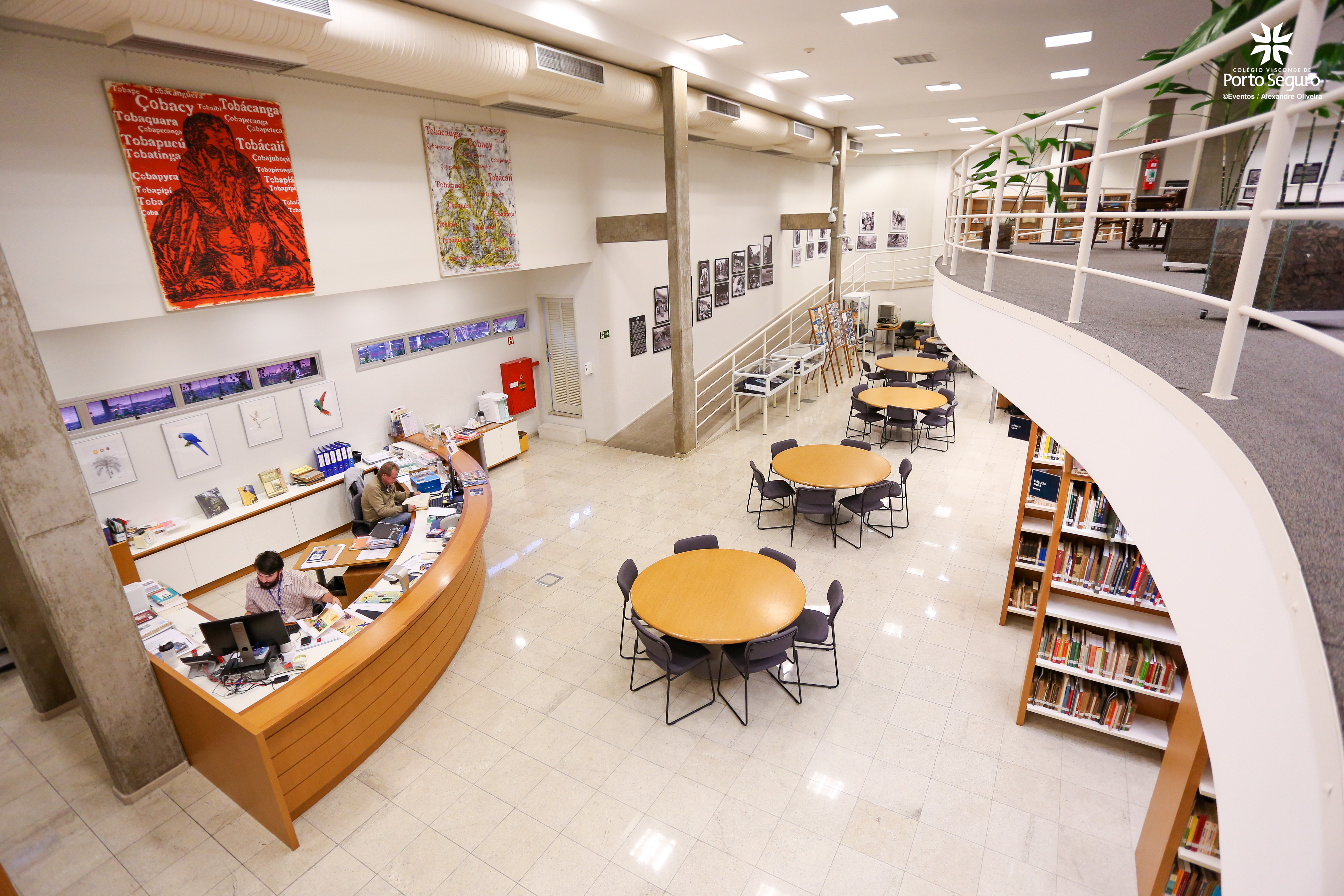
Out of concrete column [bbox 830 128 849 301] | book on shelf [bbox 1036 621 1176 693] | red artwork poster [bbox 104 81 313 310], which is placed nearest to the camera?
book on shelf [bbox 1036 621 1176 693]

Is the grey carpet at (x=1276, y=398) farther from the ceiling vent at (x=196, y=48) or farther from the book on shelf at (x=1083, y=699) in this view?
the ceiling vent at (x=196, y=48)

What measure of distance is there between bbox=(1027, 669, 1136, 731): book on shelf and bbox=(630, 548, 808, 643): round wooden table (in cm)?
186

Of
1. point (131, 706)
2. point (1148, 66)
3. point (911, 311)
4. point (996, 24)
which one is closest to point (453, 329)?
point (131, 706)

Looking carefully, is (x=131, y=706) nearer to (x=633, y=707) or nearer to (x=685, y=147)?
(x=633, y=707)

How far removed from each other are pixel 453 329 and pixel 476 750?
6524mm

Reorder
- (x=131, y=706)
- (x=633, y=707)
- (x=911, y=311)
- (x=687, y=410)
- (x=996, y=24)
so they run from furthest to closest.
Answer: (x=911, y=311) < (x=687, y=410) < (x=996, y=24) < (x=633, y=707) < (x=131, y=706)

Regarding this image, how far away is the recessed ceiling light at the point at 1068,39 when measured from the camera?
8.22 meters

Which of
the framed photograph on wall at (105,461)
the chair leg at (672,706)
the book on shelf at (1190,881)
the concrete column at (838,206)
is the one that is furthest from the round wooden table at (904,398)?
the framed photograph on wall at (105,461)

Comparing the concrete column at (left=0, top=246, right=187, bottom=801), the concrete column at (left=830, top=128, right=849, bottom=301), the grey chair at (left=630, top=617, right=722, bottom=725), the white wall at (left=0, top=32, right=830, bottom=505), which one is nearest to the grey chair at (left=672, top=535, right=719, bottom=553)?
the grey chair at (left=630, top=617, right=722, bottom=725)

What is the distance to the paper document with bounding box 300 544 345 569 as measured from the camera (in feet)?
20.2

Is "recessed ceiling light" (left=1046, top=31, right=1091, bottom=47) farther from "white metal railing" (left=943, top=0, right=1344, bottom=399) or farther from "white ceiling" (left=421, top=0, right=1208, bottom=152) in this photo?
"white metal railing" (left=943, top=0, right=1344, bottom=399)

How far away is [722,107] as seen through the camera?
33.1 feet

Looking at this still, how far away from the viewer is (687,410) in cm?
1053

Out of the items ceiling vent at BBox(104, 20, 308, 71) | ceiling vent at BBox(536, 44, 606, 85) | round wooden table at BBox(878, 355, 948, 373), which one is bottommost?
round wooden table at BBox(878, 355, 948, 373)
